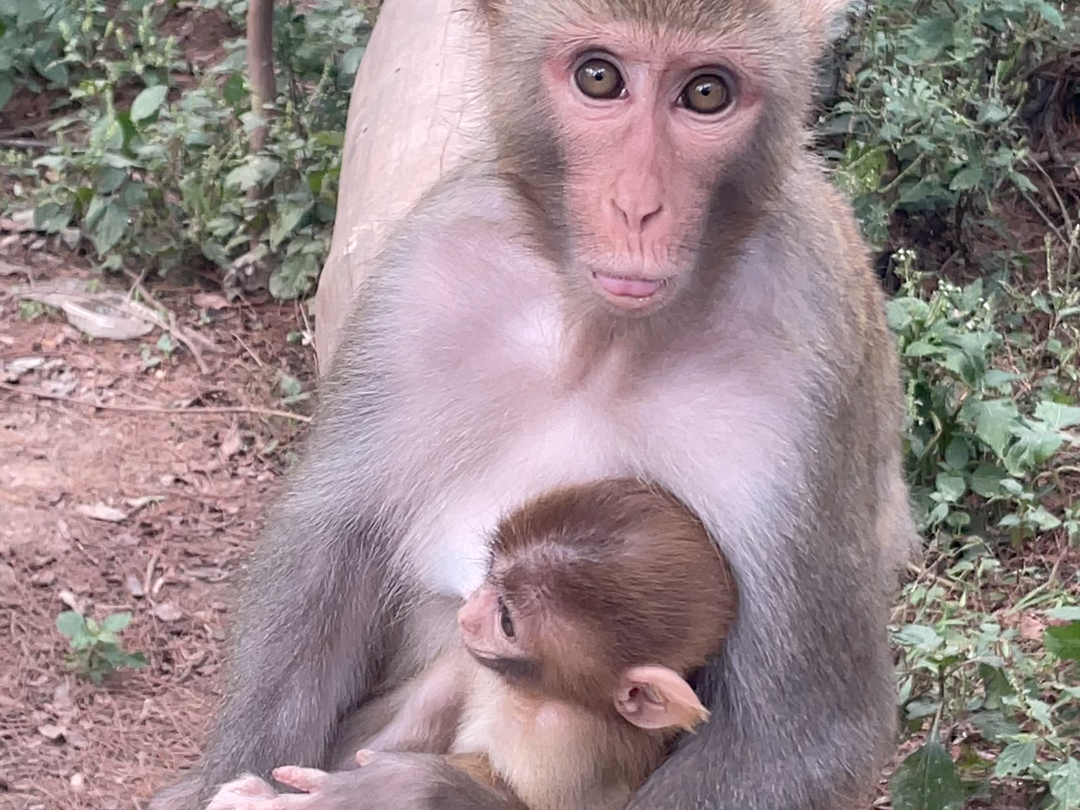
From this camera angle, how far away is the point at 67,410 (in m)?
6.04

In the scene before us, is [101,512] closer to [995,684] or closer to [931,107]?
[995,684]

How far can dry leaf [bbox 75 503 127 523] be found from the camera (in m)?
5.57

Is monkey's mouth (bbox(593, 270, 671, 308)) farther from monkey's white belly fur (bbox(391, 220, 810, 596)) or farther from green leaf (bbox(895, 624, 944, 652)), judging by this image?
green leaf (bbox(895, 624, 944, 652))

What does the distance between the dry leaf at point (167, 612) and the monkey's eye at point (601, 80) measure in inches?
124

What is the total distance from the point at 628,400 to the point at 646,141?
73 cm

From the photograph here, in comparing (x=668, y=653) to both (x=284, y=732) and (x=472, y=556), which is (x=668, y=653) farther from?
(x=284, y=732)

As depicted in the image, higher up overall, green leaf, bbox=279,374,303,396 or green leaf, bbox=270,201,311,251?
green leaf, bbox=270,201,311,251

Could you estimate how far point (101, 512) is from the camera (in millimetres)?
5586

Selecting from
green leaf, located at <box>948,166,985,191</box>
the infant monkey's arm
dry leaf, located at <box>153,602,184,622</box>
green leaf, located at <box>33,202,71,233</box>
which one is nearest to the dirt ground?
dry leaf, located at <box>153,602,184,622</box>

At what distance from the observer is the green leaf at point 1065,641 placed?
4066 mm

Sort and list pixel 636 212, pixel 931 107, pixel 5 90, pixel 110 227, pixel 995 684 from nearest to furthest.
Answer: pixel 636 212
pixel 995 684
pixel 931 107
pixel 110 227
pixel 5 90

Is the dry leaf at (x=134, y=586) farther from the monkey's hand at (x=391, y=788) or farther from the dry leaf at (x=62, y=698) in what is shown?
the monkey's hand at (x=391, y=788)

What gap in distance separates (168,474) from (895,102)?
340 cm

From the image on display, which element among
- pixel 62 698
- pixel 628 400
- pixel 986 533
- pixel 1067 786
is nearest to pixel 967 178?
pixel 986 533
